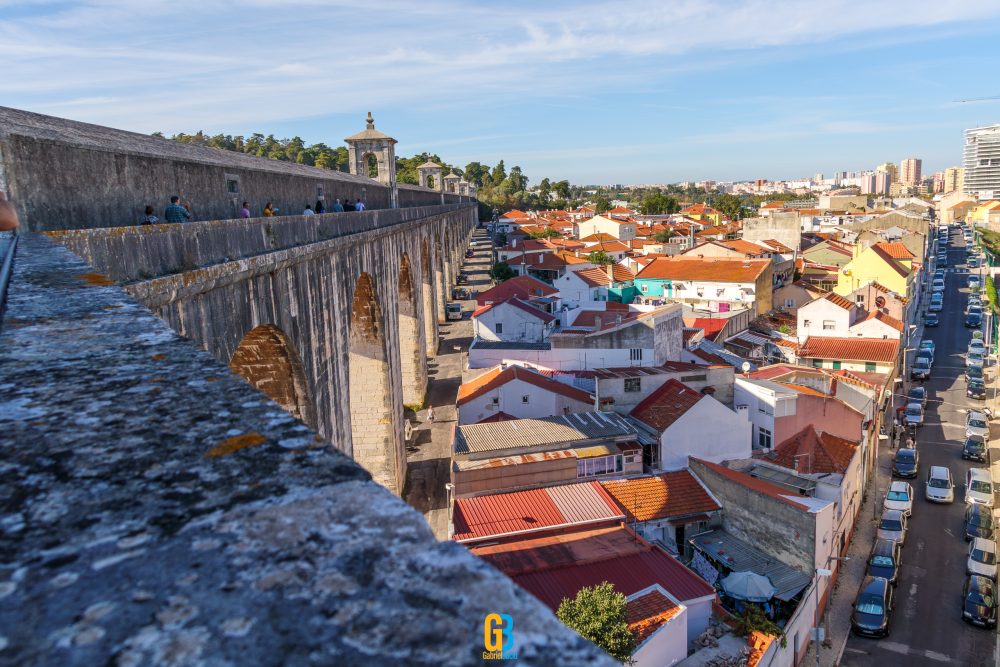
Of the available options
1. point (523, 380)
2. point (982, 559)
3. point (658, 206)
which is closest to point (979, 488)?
point (982, 559)

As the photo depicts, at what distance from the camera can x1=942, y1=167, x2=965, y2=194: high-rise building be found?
168250 mm

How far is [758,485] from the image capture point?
16.0 metres

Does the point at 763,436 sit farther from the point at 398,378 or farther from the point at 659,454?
the point at 398,378

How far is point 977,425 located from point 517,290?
1887cm

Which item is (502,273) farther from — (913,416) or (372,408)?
(372,408)

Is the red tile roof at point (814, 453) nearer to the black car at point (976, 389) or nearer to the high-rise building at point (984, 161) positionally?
the black car at point (976, 389)

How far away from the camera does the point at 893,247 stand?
161 feet

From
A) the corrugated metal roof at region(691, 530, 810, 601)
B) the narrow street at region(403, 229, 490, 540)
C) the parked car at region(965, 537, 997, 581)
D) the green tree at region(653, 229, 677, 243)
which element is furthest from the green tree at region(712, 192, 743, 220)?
the corrugated metal roof at region(691, 530, 810, 601)

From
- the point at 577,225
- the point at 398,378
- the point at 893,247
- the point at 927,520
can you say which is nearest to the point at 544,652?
the point at 398,378

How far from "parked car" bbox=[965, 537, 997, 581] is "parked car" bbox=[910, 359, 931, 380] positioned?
17075 millimetres

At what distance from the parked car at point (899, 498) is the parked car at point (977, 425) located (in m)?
6.37

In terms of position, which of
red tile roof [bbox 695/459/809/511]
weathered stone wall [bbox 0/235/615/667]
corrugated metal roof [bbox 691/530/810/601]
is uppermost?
weathered stone wall [bbox 0/235/615/667]

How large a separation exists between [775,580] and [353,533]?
584 inches

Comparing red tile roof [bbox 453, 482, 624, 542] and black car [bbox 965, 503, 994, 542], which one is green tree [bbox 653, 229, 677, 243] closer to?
black car [bbox 965, 503, 994, 542]
